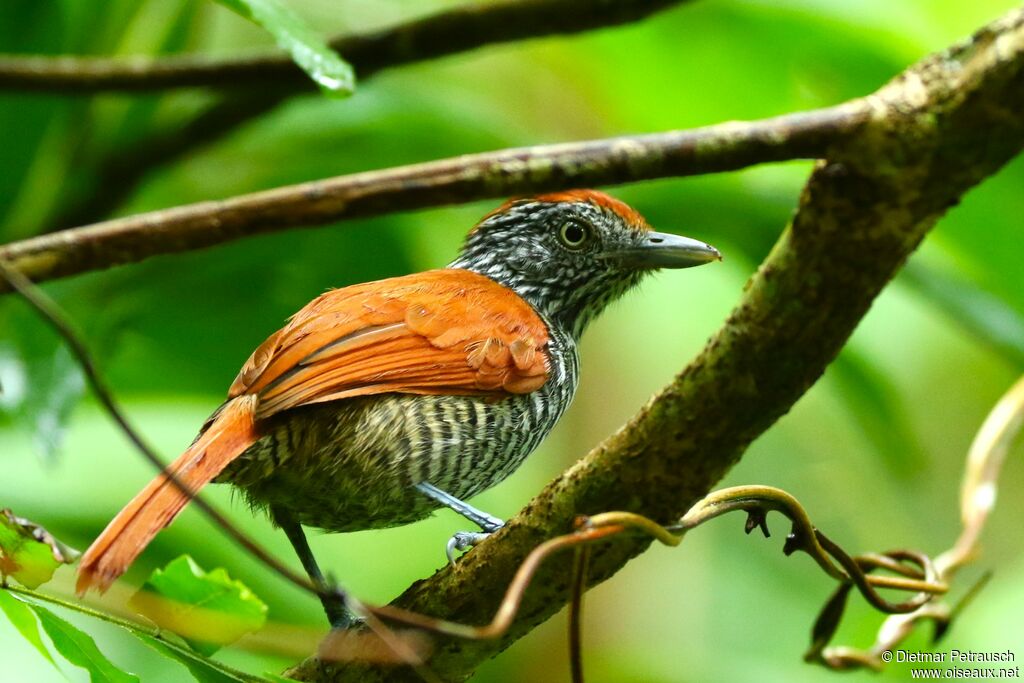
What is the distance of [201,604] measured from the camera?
1941 millimetres

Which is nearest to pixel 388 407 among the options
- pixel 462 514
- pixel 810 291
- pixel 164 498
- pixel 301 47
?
pixel 462 514

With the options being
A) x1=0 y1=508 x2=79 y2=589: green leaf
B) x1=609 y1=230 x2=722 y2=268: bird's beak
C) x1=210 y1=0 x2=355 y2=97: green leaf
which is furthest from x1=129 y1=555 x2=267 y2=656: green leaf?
x1=609 y1=230 x2=722 y2=268: bird's beak

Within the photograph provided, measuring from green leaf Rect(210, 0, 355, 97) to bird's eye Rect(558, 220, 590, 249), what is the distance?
1.27 metres

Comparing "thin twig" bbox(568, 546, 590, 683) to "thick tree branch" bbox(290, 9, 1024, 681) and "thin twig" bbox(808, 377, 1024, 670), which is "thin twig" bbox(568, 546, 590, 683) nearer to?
"thick tree branch" bbox(290, 9, 1024, 681)

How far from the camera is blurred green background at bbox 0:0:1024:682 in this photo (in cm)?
373

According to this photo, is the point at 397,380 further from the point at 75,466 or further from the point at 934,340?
the point at 934,340

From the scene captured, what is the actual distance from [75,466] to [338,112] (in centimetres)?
267

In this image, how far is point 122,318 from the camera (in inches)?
141

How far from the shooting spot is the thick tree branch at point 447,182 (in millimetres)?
1490

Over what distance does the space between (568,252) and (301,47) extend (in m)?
1.38

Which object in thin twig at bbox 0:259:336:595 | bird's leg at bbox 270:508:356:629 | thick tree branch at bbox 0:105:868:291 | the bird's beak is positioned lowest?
bird's leg at bbox 270:508:356:629

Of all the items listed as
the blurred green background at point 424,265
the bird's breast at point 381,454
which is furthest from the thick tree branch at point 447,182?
the blurred green background at point 424,265

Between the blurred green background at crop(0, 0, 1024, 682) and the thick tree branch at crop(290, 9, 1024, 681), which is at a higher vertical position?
the thick tree branch at crop(290, 9, 1024, 681)

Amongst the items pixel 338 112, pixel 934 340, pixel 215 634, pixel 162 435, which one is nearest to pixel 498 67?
pixel 338 112
